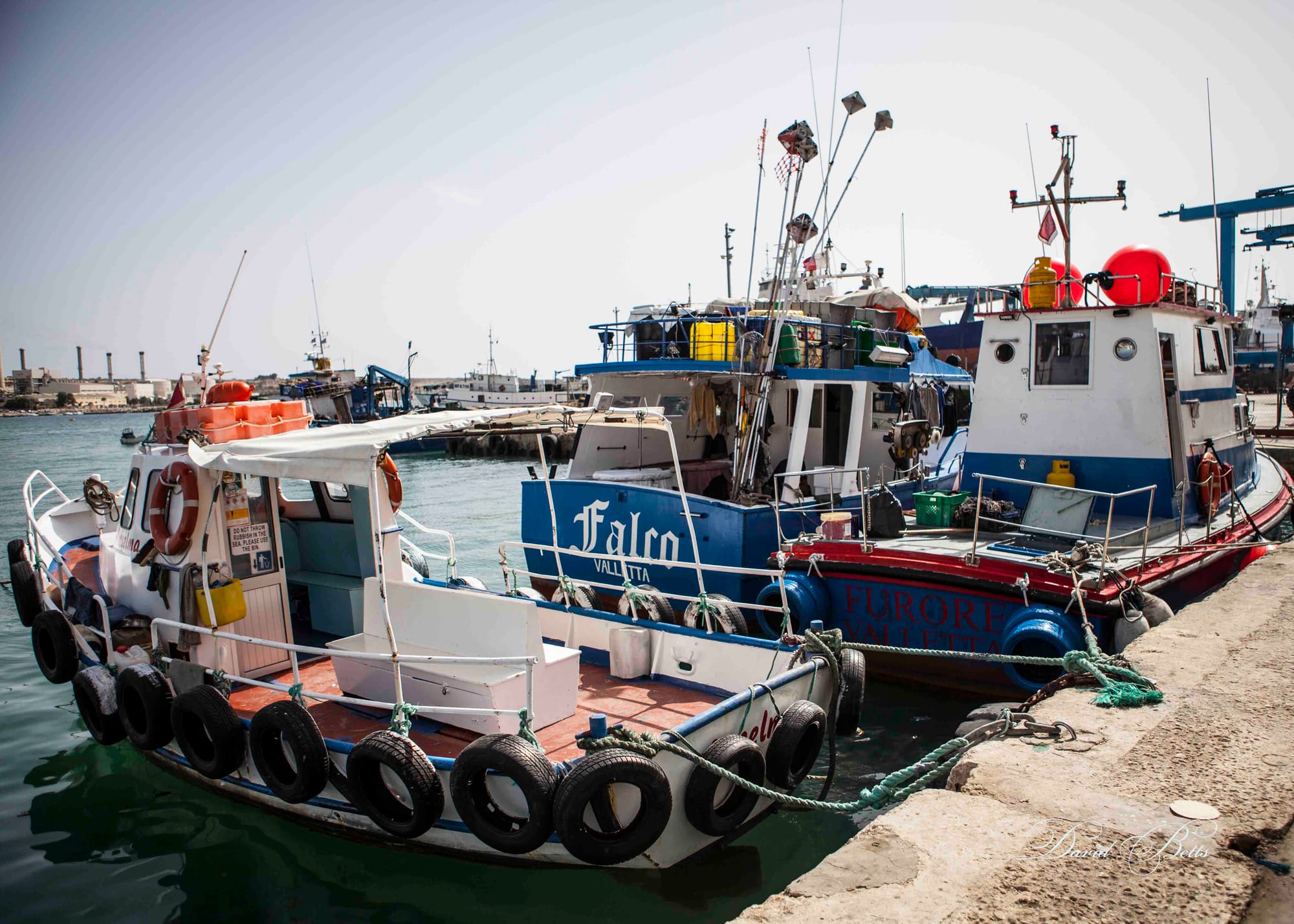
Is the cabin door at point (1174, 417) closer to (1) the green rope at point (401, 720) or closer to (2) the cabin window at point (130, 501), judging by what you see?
(1) the green rope at point (401, 720)

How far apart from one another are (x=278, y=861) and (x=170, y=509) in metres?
2.94

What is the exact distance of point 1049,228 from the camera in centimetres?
1111

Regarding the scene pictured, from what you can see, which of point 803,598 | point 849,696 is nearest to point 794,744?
point 849,696

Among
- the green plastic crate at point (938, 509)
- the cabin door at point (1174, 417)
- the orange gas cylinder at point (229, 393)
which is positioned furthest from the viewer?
the green plastic crate at point (938, 509)

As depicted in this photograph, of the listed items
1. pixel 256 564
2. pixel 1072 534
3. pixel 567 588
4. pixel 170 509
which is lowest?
pixel 567 588

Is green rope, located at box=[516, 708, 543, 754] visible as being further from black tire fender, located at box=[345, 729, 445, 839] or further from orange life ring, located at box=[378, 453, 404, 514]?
orange life ring, located at box=[378, 453, 404, 514]

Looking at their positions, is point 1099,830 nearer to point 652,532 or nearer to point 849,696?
point 849,696

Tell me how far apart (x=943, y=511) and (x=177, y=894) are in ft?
27.2

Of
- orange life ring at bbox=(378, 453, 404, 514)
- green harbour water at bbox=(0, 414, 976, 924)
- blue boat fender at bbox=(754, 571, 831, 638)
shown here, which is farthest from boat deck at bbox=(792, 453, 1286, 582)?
orange life ring at bbox=(378, 453, 404, 514)

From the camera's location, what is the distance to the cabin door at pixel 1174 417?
31.9ft

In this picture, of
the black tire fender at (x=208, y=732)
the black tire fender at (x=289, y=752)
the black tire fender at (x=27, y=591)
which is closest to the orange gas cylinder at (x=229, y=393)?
the black tire fender at (x=208, y=732)

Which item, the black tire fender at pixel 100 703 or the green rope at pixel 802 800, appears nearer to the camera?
the green rope at pixel 802 800

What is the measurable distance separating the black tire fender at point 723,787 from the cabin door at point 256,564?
420 centimetres

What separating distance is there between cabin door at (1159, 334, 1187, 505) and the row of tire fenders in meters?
5.62
